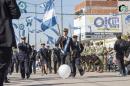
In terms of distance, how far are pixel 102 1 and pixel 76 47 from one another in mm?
99465

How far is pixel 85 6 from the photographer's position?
11519cm

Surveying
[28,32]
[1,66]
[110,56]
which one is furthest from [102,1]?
[1,66]

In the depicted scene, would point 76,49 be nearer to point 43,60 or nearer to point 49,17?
point 43,60

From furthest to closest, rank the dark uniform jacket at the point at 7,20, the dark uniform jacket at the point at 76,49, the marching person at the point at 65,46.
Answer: the dark uniform jacket at the point at 76,49 < the marching person at the point at 65,46 < the dark uniform jacket at the point at 7,20

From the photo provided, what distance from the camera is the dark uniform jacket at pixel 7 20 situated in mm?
6570

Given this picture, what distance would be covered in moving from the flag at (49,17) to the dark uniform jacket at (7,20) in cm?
2520

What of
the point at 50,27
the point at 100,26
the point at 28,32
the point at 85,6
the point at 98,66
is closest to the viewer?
the point at 98,66

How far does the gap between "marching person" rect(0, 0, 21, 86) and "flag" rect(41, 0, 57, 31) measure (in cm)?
2521

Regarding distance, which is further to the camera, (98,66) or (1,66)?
(98,66)

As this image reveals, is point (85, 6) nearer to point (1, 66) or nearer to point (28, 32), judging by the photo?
point (28, 32)

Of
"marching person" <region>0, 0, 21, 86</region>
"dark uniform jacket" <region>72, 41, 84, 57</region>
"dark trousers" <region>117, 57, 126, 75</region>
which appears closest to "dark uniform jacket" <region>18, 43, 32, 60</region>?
"dark uniform jacket" <region>72, 41, 84, 57</region>

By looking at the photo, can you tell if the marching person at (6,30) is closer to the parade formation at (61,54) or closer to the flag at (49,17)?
the parade formation at (61,54)

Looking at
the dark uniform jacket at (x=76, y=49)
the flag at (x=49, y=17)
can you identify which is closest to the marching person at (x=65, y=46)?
the dark uniform jacket at (x=76, y=49)

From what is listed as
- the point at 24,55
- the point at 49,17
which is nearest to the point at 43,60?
the point at 24,55
